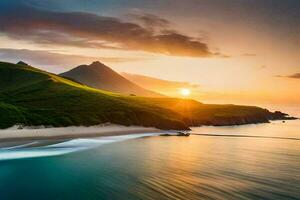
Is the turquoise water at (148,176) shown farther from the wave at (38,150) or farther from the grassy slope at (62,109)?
the grassy slope at (62,109)

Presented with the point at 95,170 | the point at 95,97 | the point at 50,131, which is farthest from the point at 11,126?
the point at 95,97

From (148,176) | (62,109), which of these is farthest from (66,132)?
(148,176)

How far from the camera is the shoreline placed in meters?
81.2

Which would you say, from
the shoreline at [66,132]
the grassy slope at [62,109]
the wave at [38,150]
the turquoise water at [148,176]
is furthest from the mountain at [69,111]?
the turquoise water at [148,176]

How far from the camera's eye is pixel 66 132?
97.8 metres

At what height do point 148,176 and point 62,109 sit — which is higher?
point 62,109

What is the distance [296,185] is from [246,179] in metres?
5.82

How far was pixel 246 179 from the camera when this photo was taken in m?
43.4

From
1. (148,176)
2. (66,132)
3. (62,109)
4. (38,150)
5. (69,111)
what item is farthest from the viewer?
(62,109)

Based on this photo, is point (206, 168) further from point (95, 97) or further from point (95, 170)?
point (95, 97)

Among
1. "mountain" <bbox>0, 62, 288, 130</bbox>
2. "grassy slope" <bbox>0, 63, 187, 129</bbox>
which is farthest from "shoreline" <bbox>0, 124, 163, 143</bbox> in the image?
"grassy slope" <bbox>0, 63, 187, 129</bbox>

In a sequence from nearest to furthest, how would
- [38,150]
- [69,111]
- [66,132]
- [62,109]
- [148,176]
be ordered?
[148,176], [38,150], [66,132], [69,111], [62,109]

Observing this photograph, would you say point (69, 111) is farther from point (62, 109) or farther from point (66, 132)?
point (66, 132)

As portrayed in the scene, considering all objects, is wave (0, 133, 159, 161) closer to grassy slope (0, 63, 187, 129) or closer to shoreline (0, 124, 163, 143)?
shoreline (0, 124, 163, 143)
